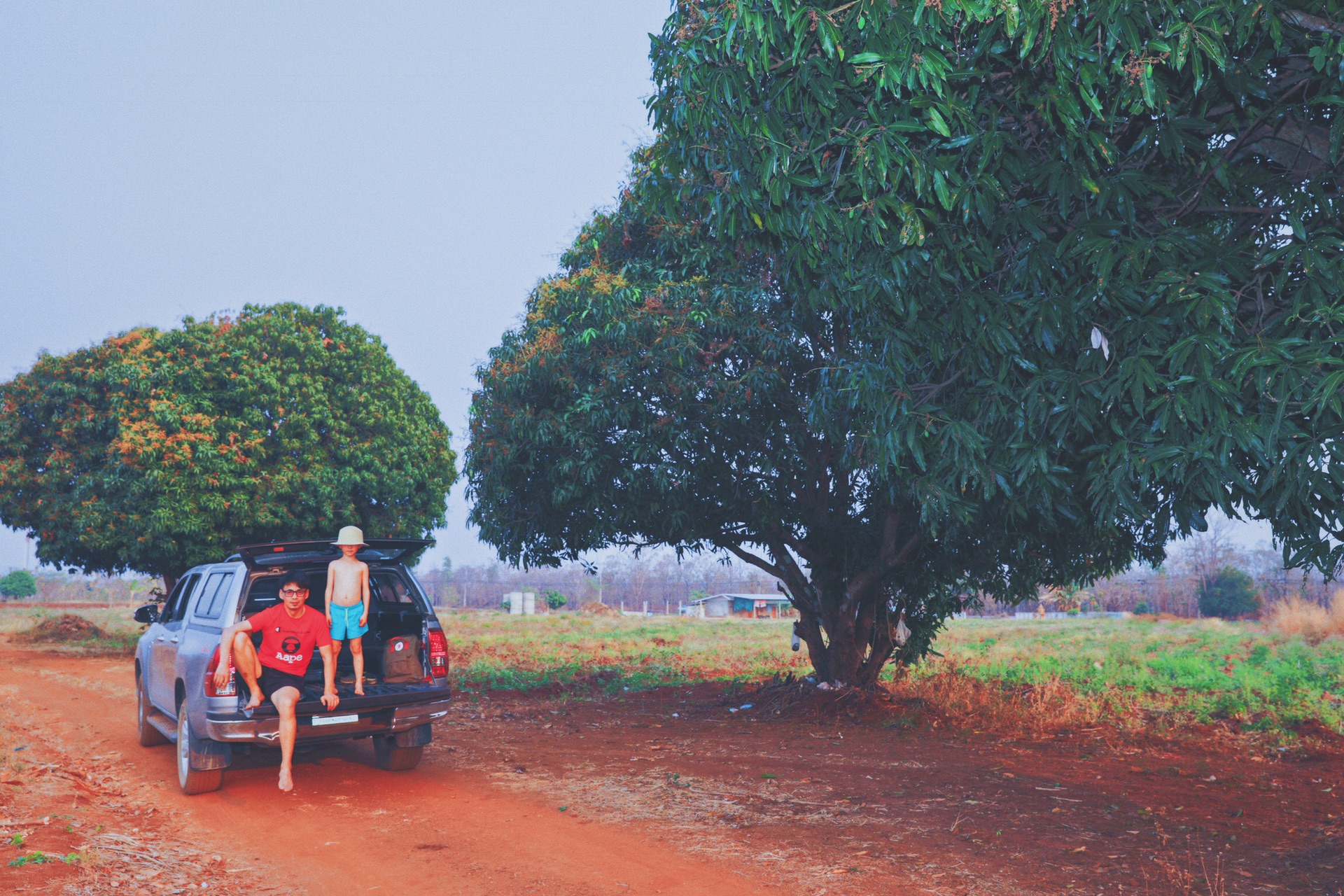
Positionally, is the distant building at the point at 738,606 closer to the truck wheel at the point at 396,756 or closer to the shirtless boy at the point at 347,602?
the truck wheel at the point at 396,756

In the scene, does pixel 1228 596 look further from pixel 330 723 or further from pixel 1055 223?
pixel 330 723

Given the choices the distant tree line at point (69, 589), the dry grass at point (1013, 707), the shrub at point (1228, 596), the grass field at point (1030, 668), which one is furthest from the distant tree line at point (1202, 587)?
the distant tree line at point (69, 589)

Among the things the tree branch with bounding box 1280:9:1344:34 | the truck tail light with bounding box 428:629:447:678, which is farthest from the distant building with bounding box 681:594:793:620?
the tree branch with bounding box 1280:9:1344:34

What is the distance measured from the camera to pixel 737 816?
7305 millimetres

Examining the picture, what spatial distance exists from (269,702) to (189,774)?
1158 mm

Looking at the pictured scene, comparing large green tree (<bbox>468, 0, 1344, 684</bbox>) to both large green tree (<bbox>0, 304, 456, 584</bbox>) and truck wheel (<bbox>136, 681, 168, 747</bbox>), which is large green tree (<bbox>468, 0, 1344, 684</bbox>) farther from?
large green tree (<bbox>0, 304, 456, 584</bbox>)

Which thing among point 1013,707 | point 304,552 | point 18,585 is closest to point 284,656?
point 304,552

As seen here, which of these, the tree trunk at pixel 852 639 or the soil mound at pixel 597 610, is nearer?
the tree trunk at pixel 852 639

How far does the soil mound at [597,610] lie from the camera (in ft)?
215

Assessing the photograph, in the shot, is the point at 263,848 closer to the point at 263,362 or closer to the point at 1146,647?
the point at 263,362

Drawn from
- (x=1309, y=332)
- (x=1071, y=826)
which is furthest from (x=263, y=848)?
(x=1309, y=332)

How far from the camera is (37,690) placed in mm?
16016

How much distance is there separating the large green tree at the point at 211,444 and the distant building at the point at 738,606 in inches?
1952

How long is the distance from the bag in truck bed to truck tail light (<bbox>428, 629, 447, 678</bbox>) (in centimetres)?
10
